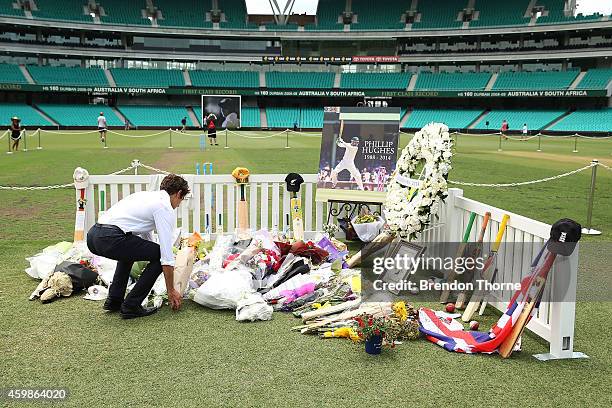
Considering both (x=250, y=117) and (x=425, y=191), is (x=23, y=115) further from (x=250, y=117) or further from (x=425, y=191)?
(x=425, y=191)

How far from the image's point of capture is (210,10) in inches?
2457

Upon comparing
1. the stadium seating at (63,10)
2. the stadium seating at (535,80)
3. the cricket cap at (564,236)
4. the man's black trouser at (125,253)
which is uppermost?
the stadium seating at (63,10)

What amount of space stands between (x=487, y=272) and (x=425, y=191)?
117 centimetres

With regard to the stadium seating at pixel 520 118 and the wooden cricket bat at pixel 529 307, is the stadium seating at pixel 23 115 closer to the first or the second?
the stadium seating at pixel 520 118

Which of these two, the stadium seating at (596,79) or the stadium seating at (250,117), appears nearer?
the stadium seating at (596,79)

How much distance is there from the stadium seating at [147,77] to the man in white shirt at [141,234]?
172ft

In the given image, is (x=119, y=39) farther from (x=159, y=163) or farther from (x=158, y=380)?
(x=158, y=380)

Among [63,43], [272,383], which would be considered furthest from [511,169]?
[63,43]

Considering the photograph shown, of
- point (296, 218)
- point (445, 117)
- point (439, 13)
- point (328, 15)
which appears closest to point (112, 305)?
point (296, 218)

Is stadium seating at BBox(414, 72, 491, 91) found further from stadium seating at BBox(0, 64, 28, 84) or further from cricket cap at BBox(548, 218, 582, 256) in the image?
cricket cap at BBox(548, 218, 582, 256)

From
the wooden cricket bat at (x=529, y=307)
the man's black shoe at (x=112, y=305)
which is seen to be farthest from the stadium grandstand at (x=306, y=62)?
the wooden cricket bat at (x=529, y=307)

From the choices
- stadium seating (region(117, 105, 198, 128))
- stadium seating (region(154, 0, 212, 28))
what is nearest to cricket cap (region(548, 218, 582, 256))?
stadium seating (region(117, 105, 198, 128))

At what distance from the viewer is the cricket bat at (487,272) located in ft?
17.9

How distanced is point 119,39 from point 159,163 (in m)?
45.8
